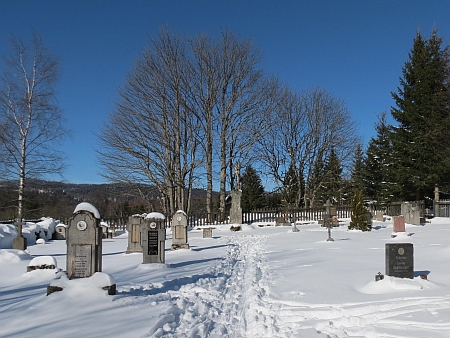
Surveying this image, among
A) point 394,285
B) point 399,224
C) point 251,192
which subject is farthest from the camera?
point 251,192

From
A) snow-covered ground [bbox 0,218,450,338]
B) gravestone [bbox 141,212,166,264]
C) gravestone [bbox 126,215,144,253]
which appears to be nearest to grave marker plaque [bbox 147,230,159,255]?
gravestone [bbox 141,212,166,264]

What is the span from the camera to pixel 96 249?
6.38m

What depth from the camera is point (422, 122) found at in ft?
95.5

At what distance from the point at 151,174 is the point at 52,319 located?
77.9 feet

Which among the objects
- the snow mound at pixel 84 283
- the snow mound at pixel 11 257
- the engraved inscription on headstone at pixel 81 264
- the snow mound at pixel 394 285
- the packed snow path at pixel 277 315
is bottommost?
the snow mound at pixel 11 257

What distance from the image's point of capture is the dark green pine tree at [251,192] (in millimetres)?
42781

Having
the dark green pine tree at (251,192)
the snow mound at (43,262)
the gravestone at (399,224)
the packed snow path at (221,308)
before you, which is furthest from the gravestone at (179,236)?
the dark green pine tree at (251,192)

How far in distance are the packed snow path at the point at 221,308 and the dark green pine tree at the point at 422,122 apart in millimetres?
24162

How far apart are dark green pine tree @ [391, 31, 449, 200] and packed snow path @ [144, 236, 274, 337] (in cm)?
2416

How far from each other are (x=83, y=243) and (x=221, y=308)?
8.86 feet

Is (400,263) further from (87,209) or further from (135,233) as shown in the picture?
(135,233)

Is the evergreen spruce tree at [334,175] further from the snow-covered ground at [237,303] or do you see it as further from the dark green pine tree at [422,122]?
the snow-covered ground at [237,303]

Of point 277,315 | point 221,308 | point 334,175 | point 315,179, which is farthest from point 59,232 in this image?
point 334,175

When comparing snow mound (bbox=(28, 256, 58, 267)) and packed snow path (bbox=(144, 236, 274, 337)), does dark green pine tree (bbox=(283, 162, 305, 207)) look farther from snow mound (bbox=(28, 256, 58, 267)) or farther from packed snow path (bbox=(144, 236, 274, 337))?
snow mound (bbox=(28, 256, 58, 267))
